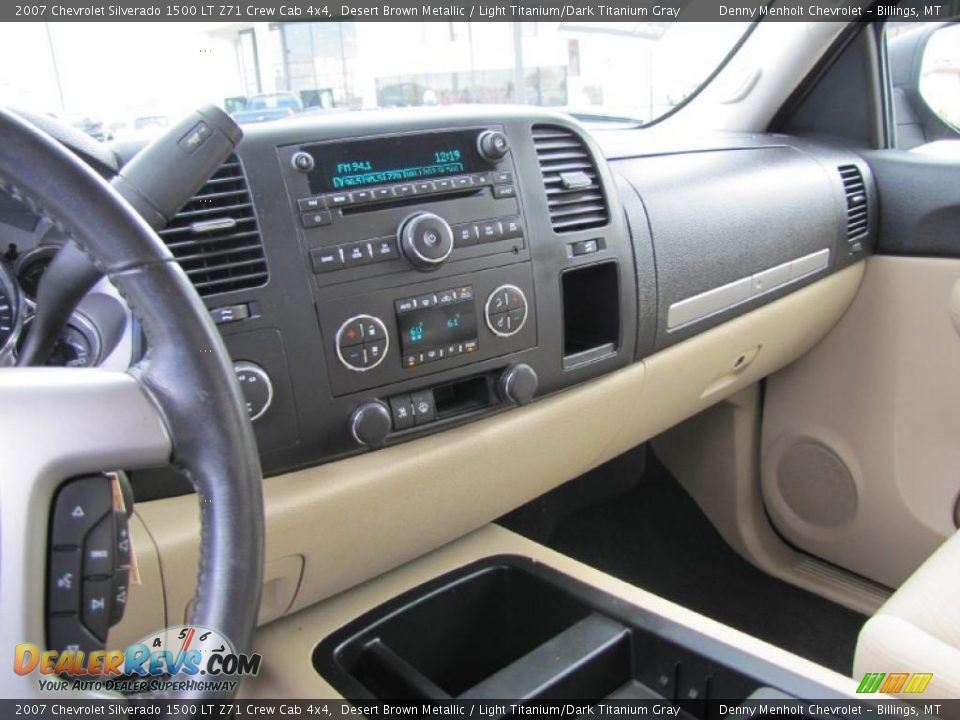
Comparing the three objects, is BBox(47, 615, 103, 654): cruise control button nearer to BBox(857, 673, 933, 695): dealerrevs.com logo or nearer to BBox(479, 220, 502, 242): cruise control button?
BBox(479, 220, 502, 242): cruise control button

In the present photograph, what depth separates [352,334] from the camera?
898 millimetres

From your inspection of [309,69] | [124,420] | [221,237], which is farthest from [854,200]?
[124,420]

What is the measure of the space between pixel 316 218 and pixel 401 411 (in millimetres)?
229

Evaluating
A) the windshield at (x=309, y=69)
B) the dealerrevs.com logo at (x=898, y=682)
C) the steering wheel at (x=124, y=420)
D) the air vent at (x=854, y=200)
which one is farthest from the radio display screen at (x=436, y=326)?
the air vent at (x=854, y=200)

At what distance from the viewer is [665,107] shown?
194cm

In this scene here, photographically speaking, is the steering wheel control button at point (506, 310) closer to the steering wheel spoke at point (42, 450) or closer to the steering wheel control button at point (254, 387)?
the steering wheel control button at point (254, 387)

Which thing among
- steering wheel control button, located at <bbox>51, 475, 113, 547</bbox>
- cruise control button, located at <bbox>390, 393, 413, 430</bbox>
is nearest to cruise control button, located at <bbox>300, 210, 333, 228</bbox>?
cruise control button, located at <bbox>390, 393, 413, 430</bbox>

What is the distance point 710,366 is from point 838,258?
432 mm

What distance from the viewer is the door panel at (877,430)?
1679mm

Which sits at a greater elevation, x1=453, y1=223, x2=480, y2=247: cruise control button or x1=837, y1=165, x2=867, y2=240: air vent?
x1=453, y1=223, x2=480, y2=247: cruise control button

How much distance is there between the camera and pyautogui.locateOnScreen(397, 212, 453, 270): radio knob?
913 millimetres

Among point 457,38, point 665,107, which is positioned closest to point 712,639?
point 457,38

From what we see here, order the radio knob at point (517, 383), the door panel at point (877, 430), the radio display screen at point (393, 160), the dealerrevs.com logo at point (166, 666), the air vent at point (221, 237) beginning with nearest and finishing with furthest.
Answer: the dealerrevs.com logo at point (166, 666) → the air vent at point (221, 237) → the radio display screen at point (393, 160) → the radio knob at point (517, 383) → the door panel at point (877, 430)

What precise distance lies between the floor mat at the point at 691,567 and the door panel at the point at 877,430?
0.14 m
